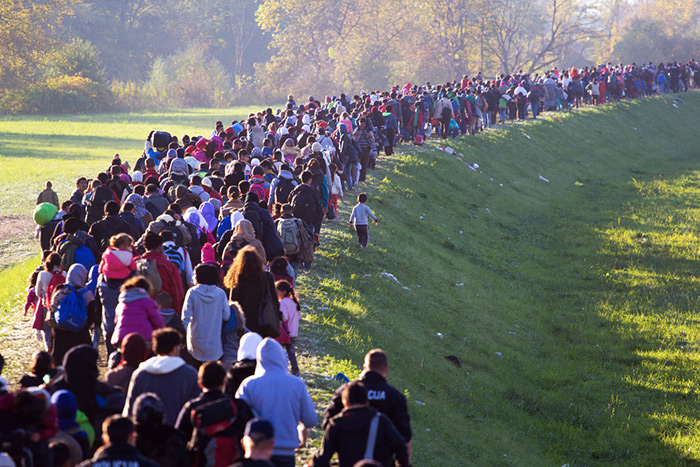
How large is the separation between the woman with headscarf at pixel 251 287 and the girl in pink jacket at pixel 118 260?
1041mm

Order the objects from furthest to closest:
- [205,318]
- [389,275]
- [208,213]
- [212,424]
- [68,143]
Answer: [68,143]
[389,275]
[208,213]
[205,318]
[212,424]

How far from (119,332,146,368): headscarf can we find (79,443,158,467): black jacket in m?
1.66

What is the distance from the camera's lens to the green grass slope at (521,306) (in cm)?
1157

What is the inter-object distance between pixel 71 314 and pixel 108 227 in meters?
2.43

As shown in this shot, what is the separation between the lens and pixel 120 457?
14.2 ft

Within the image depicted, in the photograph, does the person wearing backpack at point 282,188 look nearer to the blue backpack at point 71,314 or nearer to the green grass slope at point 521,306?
the green grass slope at point 521,306

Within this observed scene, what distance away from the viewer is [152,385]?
218 inches

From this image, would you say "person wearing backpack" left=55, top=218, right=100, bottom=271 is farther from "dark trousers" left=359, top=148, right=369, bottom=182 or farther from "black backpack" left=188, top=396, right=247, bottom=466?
"dark trousers" left=359, top=148, right=369, bottom=182

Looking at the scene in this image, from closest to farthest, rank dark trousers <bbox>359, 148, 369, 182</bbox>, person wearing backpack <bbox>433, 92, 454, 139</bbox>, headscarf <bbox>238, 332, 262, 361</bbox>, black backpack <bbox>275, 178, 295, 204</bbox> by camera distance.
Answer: headscarf <bbox>238, 332, 262, 361</bbox> < black backpack <bbox>275, 178, 295, 204</bbox> < dark trousers <bbox>359, 148, 369, 182</bbox> < person wearing backpack <bbox>433, 92, 454, 139</bbox>

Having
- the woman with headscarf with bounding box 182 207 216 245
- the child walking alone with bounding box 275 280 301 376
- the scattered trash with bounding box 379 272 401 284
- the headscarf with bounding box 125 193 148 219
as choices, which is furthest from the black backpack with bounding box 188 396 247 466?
the scattered trash with bounding box 379 272 401 284

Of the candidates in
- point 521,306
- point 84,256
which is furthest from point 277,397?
point 521,306

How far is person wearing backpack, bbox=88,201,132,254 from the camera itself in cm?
1008

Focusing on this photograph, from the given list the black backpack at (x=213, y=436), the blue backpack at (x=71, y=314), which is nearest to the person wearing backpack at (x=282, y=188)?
the blue backpack at (x=71, y=314)

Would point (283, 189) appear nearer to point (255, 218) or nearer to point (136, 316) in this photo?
point (255, 218)
